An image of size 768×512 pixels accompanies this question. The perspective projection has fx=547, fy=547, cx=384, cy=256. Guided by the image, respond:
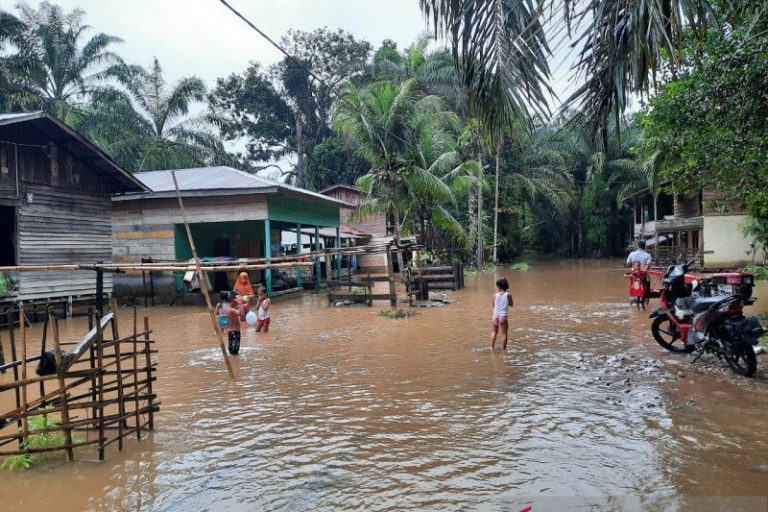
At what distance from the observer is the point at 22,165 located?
13.5 meters

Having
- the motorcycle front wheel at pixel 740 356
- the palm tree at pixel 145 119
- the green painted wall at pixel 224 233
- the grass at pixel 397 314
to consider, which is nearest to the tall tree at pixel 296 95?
the palm tree at pixel 145 119

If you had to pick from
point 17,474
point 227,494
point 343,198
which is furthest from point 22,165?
point 343,198

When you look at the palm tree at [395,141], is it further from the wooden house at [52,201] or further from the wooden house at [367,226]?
the wooden house at [367,226]

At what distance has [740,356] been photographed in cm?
691

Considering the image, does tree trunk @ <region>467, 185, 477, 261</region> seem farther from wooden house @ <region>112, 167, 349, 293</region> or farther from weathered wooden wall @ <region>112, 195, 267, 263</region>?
weathered wooden wall @ <region>112, 195, 267, 263</region>

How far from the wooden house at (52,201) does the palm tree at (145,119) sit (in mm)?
13975

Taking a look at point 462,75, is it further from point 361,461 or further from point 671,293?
point 671,293

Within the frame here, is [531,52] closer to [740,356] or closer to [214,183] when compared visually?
[740,356]

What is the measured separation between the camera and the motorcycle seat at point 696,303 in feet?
23.1

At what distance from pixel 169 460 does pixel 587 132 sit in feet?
15.4

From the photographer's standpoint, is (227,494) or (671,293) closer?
(227,494)

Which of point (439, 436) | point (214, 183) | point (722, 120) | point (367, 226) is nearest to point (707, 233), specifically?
point (367, 226)

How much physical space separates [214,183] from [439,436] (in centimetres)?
1476

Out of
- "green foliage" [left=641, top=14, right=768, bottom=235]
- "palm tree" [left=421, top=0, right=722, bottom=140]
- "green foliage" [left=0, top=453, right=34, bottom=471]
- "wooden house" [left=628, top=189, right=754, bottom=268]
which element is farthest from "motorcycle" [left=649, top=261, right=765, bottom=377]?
"wooden house" [left=628, top=189, right=754, bottom=268]
